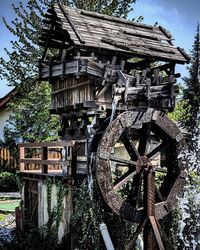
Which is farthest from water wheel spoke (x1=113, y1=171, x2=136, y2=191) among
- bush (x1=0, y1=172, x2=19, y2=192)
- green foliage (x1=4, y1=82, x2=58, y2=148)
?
bush (x1=0, y1=172, x2=19, y2=192)

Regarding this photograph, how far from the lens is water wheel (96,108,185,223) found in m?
9.32

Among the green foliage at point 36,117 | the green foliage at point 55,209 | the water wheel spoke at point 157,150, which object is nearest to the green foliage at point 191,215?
the water wheel spoke at point 157,150

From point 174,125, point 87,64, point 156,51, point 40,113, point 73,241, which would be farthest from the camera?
point 40,113

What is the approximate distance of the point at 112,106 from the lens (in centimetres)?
1020

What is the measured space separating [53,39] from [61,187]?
4289mm

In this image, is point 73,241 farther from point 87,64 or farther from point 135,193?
point 87,64

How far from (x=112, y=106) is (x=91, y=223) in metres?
2.71

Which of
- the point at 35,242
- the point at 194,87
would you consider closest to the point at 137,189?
the point at 35,242

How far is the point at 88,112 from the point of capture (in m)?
10.3

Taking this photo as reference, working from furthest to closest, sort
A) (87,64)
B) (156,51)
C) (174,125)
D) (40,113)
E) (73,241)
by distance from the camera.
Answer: (40,113) < (156,51) < (174,125) < (87,64) < (73,241)

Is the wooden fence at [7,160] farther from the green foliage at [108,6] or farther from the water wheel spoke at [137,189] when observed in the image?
the water wheel spoke at [137,189]

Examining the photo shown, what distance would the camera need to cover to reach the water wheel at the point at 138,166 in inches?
367

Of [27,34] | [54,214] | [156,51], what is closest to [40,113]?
[27,34]

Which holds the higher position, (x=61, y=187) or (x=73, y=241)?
(x=61, y=187)
